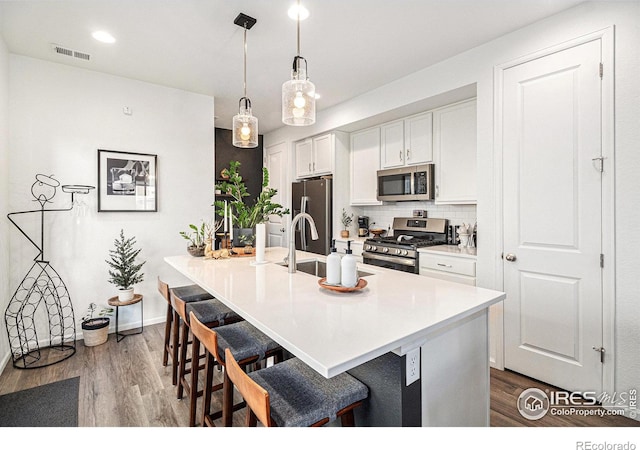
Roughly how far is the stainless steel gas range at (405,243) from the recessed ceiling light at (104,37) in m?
3.03

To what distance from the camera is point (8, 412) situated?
2045 millimetres

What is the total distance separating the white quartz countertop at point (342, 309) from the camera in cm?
102

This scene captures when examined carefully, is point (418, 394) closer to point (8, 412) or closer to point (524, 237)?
point (524, 237)

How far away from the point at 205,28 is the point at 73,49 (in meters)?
1.28

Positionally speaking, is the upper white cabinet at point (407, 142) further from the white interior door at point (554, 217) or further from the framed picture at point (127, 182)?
the framed picture at point (127, 182)

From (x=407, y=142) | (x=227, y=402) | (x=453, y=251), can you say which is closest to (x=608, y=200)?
(x=453, y=251)

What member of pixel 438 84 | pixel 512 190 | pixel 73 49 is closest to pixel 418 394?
pixel 512 190

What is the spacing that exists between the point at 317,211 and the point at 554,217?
2744 millimetres

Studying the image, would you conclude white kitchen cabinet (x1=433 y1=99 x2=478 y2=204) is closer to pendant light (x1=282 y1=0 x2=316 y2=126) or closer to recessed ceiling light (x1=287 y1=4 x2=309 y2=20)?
recessed ceiling light (x1=287 y1=4 x2=309 y2=20)

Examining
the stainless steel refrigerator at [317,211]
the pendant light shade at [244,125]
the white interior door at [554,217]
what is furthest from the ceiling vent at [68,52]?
the white interior door at [554,217]

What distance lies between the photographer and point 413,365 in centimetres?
124

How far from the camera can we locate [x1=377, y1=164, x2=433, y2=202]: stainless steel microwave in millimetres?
3492

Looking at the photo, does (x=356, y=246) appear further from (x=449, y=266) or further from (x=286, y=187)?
(x=286, y=187)

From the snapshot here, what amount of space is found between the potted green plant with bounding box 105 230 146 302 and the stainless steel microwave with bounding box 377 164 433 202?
2.79 meters
